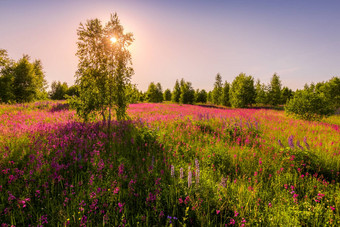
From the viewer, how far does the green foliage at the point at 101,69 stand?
6055 mm

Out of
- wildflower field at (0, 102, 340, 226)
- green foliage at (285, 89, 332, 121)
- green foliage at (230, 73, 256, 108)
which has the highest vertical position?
green foliage at (230, 73, 256, 108)

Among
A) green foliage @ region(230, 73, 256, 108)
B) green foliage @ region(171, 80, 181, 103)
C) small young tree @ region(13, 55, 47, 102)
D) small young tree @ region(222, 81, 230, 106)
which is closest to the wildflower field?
green foliage @ region(230, 73, 256, 108)

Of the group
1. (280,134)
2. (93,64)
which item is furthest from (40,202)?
(280,134)

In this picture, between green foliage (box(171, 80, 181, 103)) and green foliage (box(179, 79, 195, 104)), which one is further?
green foliage (box(171, 80, 181, 103))

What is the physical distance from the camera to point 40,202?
91.2 inches

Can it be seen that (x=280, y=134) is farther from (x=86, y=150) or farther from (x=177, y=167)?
(x=86, y=150)

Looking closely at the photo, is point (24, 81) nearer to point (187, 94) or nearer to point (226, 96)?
point (187, 94)

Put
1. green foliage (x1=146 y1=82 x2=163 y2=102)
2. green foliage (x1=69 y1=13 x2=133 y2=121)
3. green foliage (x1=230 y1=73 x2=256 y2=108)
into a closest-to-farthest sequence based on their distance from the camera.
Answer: green foliage (x1=69 y1=13 x2=133 y2=121) → green foliage (x1=230 y1=73 x2=256 y2=108) → green foliage (x1=146 y1=82 x2=163 y2=102)

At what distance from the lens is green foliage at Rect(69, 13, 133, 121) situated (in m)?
6.05

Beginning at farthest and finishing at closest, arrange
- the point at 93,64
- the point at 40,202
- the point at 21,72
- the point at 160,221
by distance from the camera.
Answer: the point at 21,72
the point at 93,64
the point at 40,202
the point at 160,221

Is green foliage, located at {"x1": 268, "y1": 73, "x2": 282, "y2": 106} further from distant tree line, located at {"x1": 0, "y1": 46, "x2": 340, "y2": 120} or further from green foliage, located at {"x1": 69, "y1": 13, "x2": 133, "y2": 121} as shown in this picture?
green foliage, located at {"x1": 69, "y1": 13, "x2": 133, "y2": 121}

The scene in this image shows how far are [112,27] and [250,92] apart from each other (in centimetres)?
3192

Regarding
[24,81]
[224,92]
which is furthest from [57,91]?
[224,92]

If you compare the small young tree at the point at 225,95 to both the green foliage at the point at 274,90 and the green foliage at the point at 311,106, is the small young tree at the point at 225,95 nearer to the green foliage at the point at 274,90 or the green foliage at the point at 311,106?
the green foliage at the point at 274,90
